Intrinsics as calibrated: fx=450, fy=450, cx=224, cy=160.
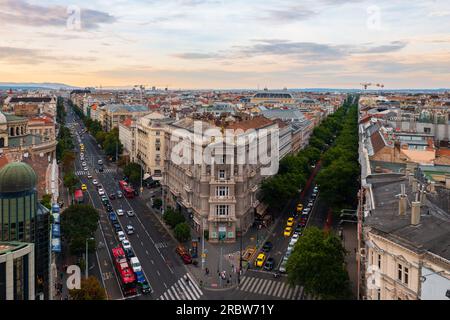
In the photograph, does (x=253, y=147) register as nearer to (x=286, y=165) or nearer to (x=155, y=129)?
(x=286, y=165)

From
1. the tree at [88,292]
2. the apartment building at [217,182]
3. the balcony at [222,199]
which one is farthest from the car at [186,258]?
the tree at [88,292]

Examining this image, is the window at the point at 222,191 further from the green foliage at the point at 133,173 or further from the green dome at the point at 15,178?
the green dome at the point at 15,178

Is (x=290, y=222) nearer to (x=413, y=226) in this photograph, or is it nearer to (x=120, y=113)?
(x=413, y=226)

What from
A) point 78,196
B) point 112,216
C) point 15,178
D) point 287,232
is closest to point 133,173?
point 78,196

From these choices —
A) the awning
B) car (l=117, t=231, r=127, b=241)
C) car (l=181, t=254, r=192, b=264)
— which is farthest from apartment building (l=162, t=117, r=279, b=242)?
car (l=117, t=231, r=127, b=241)

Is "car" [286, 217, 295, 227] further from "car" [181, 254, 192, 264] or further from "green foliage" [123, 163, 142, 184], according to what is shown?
"green foliage" [123, 163, 142, 184]

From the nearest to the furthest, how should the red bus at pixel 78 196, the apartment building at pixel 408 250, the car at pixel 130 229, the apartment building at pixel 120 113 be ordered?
1. the apartment building at pixel 408 250
2. the car at pixel 130 229
3. the red bus at pixel 78 196
4. the apartment building at pixel 120 113

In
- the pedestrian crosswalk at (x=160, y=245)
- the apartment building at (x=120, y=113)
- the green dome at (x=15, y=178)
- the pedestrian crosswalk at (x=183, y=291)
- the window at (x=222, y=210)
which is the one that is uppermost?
the apartment building at (x=120, y=113)
